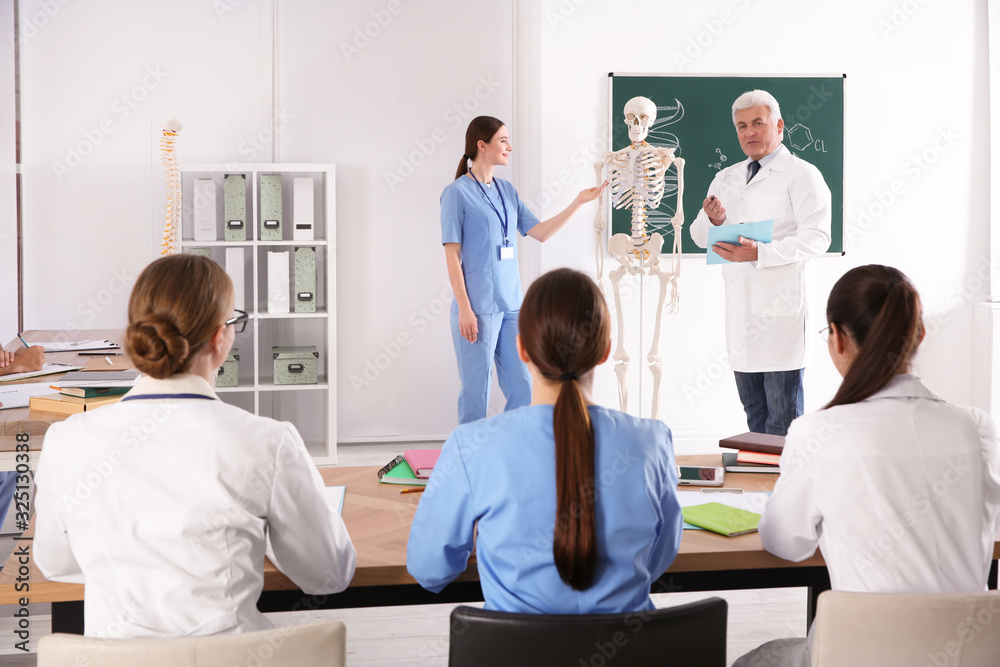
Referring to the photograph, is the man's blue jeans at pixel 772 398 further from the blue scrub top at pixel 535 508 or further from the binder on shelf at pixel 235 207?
the binder on shelf at pixel 235 207

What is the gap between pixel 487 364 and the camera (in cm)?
413

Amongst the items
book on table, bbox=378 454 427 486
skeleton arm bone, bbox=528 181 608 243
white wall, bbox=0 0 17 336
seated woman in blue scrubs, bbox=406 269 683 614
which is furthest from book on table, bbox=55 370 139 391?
white wall, bbox=0 0 17 336

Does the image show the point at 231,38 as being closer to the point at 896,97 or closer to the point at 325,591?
the point at 896,97

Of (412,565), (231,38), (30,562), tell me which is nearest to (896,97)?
(231,38)

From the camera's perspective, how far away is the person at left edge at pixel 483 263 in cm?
405

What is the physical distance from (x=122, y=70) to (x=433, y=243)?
1.92 m

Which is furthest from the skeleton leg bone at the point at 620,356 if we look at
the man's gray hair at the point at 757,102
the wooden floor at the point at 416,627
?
the wooden floor at the point at 416,627

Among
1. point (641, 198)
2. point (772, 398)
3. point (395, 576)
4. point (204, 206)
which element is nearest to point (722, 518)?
point (395, 576)

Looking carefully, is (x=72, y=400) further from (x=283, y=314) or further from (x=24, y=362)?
(x=283, y=314)

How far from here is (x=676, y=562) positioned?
1.54 meters

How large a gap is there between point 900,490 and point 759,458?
728 millimetres

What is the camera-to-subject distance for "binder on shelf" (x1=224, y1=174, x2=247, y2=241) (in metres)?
4.53

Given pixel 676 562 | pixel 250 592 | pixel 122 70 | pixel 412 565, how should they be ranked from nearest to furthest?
pixel 250 592 → pixel 412 565 → pixel 676 562 → pixel 122 70

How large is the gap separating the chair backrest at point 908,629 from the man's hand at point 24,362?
249 cm
